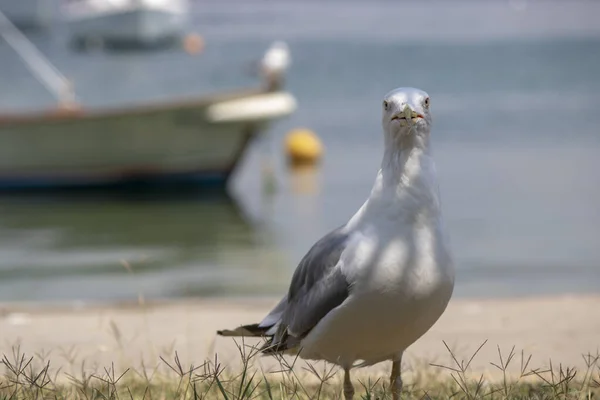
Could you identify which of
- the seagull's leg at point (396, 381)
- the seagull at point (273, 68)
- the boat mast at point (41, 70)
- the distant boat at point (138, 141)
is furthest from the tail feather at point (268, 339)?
the boat mast at point (41, 70)

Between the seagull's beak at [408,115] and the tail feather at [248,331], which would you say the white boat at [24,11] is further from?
the seagull's beak at [408,115]

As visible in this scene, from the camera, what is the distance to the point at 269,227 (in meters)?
16.3

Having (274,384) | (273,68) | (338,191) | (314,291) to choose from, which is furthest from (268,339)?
(338,191)

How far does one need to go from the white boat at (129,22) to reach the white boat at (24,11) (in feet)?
6.51

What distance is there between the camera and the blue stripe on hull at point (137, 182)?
64.3 ft

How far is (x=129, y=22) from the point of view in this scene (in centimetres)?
5994

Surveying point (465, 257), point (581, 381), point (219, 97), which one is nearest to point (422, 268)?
point (581, 381)

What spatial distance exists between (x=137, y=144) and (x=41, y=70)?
29.5m

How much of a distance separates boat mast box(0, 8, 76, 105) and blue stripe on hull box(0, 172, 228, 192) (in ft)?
5.07

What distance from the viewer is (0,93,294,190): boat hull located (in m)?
18.8

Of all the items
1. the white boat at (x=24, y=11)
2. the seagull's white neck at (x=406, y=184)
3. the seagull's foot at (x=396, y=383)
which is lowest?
the seagull's foot at (x=396, y=383)

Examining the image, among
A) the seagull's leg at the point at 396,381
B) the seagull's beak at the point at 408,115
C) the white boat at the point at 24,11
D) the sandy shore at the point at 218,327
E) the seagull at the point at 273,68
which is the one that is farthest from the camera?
the white boat at the point at 24,11

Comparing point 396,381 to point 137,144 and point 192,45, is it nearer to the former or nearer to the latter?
point 137,144

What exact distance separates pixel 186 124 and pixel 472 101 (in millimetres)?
18709
